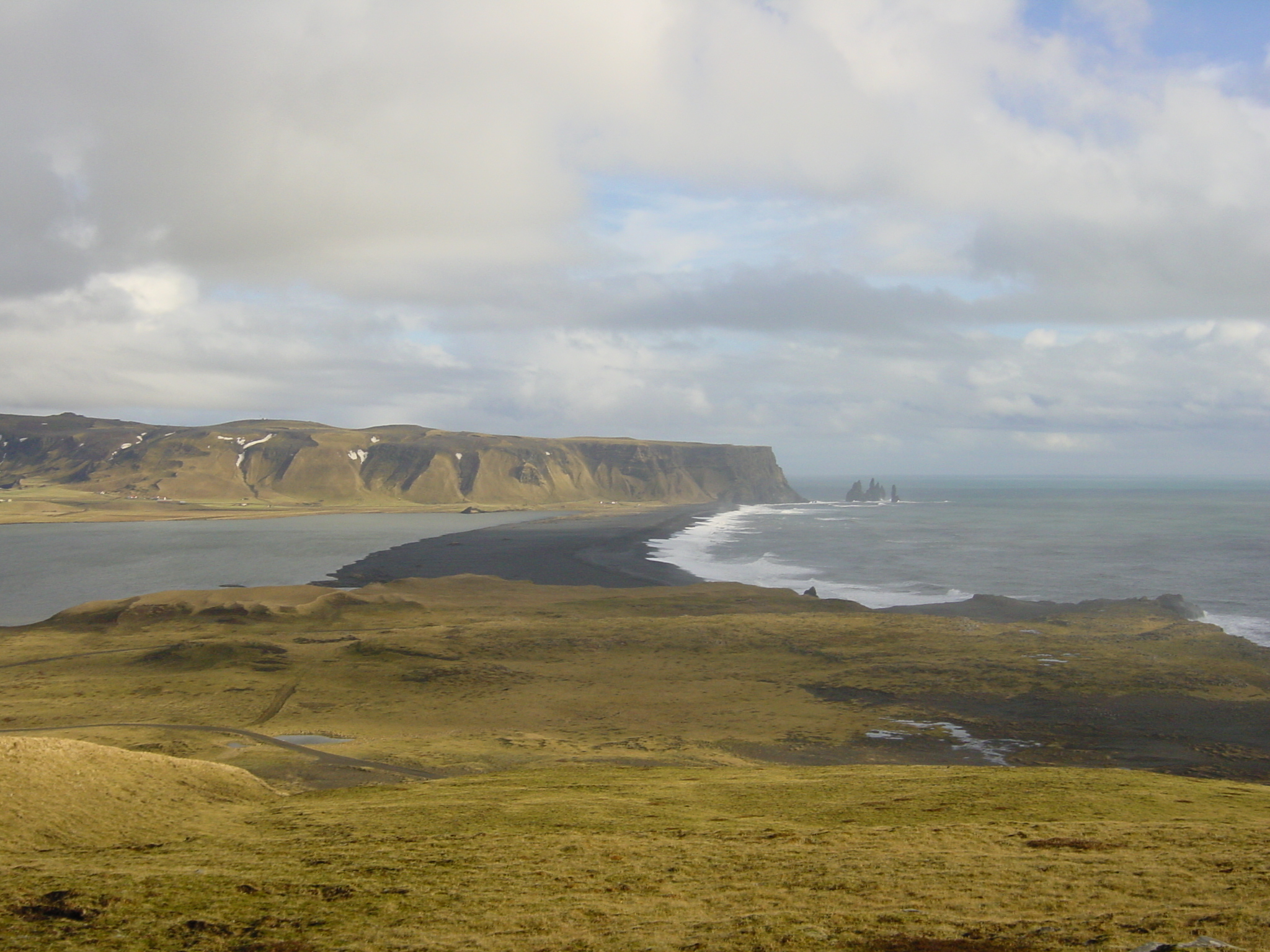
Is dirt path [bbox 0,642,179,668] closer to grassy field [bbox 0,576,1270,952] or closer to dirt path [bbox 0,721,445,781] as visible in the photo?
grassy field [bbox 0,576,1270,952]

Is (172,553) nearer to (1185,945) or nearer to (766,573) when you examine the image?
(766,573)

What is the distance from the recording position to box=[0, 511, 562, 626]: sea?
84.2 meters

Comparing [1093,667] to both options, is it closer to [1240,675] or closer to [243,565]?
[1240,675]

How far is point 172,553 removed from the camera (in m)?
115

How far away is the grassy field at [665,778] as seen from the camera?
14.0 m

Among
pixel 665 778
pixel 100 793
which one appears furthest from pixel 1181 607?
pixel 100 793

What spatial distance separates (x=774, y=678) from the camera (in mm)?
46625

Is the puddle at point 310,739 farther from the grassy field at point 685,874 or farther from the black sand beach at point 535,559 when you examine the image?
the black sand beach at point 535,559

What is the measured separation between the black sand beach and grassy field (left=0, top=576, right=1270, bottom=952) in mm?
21440

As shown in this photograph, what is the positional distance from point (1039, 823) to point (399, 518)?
7387 inches

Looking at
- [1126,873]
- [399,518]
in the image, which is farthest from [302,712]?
[399,518]

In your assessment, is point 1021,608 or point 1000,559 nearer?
point 1021,608

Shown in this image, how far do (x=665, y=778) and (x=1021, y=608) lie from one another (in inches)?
2013

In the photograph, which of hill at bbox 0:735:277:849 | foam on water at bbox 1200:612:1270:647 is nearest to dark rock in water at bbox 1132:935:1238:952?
hill at bbox 0:735:277:849
